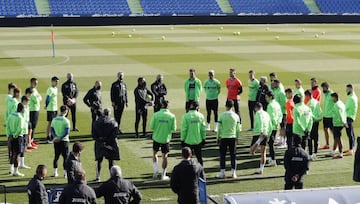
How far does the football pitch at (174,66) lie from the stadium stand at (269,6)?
7.86 metres

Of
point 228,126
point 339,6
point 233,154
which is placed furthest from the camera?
point 339,6

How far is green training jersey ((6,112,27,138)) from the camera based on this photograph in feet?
49.8

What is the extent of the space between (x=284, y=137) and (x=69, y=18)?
4540 centimetres

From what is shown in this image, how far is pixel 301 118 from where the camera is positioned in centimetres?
1552

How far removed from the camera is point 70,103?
1909 cm

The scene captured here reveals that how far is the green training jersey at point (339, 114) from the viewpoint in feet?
54.0

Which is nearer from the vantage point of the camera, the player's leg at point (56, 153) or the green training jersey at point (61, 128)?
the green training jersey at point (61, 128)

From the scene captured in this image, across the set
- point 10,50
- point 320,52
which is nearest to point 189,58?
point 320,52

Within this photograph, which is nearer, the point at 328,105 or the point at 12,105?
the point at 12,105

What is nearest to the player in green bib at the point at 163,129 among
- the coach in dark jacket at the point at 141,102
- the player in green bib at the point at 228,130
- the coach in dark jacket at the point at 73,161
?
the player in green bib at the point at 228,130

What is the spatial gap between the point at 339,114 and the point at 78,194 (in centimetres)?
890

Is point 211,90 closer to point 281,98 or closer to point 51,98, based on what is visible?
point 281,98

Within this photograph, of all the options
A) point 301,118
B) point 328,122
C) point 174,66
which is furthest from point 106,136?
point 174,66

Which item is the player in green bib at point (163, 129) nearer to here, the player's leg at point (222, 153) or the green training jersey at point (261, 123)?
the player's leg at point (222, 153)
